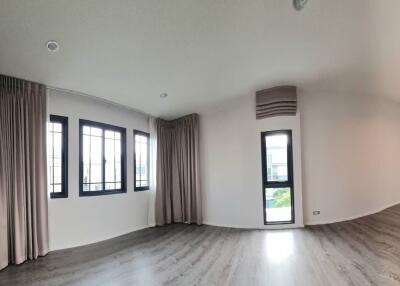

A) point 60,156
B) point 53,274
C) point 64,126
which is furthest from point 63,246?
point 64,126

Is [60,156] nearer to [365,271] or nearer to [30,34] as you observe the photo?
[30,34]

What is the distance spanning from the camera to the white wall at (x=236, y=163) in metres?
5.23

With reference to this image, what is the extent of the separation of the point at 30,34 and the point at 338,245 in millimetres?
4574

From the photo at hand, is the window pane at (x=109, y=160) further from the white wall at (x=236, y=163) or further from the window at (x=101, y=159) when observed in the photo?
the white wall at (x=236, y=163)

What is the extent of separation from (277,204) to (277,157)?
0.92 metres

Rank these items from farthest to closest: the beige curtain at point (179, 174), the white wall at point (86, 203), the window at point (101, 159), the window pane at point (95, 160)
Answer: the beige curtain at point (179, 174)
the window pane at point (95, 160)
the window at point (101, 159)
the white wall at point (86, 203)

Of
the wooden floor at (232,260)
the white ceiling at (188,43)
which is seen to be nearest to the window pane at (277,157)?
the wooden floor at (232,260)

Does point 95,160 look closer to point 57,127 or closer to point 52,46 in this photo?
point 57,127

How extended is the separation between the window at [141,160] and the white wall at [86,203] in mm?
183

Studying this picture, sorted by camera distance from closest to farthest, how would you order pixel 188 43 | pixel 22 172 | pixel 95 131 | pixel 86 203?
pixel 188 43, pixel 22 172, pixel 86 203, pixel 95 131

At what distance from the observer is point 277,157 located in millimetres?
5355

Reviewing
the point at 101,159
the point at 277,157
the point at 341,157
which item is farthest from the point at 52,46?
the point at 341,157

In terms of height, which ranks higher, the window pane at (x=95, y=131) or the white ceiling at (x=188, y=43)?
the white ceiling at (x=188, y=43)

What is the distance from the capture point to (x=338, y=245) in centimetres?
385
